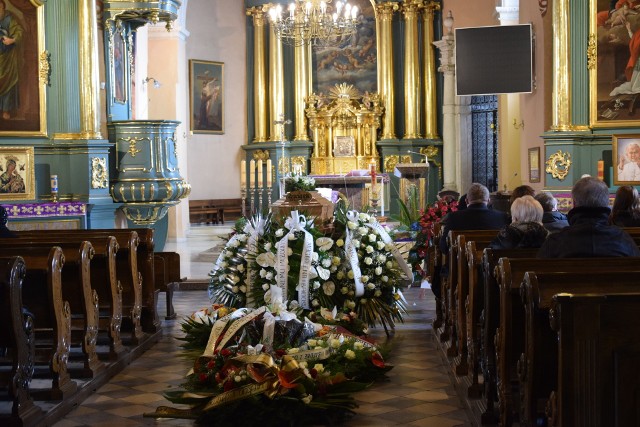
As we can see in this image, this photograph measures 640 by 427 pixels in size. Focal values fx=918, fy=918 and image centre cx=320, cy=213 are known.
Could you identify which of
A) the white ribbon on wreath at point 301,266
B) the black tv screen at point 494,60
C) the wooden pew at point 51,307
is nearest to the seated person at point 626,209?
the white ribbon on wreath at point 301,266

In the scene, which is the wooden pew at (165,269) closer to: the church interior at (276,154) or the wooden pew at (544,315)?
the church interior at (276,154)

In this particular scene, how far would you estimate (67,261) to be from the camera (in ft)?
18.6

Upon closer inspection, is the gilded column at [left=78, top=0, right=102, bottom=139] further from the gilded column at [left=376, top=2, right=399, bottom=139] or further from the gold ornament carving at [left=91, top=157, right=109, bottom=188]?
the gilded column at [left=376, top=2, right=399, bottom=139]

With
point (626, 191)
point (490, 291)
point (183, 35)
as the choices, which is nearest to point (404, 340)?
point (626, 191)

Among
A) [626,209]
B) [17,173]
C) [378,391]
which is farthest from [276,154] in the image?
[378,391]

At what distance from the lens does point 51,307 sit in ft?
16.9

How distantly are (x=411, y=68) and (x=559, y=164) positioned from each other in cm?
982

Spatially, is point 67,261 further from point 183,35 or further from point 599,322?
point 183,35

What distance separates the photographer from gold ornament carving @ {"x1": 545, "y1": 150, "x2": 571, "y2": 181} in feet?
38.1

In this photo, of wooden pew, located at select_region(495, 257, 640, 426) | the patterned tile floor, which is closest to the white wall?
the patterned tile floor

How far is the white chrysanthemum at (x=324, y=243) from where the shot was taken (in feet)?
22.2

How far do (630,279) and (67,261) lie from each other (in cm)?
345

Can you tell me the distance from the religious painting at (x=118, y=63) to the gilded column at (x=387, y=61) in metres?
9.25

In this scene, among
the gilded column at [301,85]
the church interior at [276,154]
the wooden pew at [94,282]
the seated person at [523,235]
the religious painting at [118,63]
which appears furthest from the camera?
the gilded column at [301,85]
